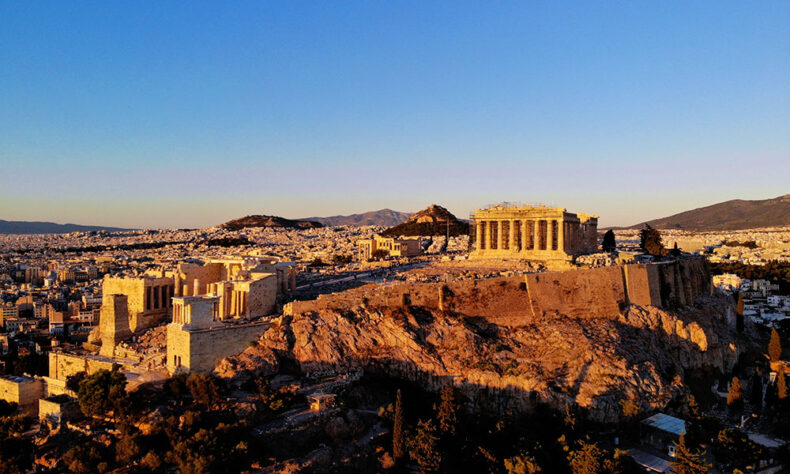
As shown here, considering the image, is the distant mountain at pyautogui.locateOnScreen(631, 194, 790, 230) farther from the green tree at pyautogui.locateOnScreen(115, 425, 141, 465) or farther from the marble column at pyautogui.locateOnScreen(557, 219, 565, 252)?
the green tree at pyautogui.locateOnScreen(115, 425, 141, 465)

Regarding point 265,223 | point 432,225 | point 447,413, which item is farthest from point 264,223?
point 447,413

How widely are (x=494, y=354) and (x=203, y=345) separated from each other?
1202cm

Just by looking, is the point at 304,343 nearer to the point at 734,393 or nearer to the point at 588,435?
the point at 588,435

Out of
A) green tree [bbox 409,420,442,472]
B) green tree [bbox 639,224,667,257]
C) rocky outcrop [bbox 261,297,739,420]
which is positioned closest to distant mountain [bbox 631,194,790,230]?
green tree [bbox 639,224,667,257]

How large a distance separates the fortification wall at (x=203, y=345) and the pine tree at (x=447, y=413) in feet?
28.1

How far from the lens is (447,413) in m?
22.0

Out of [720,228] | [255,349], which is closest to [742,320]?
[255,349]

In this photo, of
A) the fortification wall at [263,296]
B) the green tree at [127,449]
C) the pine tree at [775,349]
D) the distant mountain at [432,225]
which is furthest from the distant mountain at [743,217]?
the green tree at [127,449]

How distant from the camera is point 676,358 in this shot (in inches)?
1195

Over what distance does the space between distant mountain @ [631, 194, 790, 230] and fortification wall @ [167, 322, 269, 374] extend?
6454 inches

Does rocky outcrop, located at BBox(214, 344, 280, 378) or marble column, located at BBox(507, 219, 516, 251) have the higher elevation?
marble column, located at BBox(507, 219, 516, 251)

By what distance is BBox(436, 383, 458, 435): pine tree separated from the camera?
2158 centimetres

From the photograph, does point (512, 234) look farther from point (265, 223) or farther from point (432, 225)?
point (265, 223)

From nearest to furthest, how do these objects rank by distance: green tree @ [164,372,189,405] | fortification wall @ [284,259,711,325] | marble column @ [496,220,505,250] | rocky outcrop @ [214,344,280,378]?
green tree @ [164,372,189,405], rocky outcrop @ [214,344,280,378], fortification wall @ [284,259,711,325], marble column @ [496,220,505,250]
